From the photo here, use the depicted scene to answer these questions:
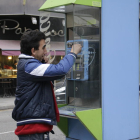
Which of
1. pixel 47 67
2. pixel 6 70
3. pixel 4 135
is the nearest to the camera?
pixel 47 67

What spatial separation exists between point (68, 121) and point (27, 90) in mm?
1951

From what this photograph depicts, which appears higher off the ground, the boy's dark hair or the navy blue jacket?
the boy's dark hair

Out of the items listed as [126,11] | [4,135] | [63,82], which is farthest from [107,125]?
[4,135]

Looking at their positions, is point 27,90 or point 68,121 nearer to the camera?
point 27,90

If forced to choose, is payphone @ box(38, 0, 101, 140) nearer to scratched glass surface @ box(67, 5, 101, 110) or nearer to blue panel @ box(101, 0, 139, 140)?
scratched glass surface @ box(67, 5, 101, 110)

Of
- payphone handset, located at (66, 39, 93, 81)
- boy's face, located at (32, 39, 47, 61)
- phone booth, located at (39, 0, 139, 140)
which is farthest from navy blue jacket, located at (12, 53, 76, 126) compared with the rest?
payphone handset, located at (66, 39, 93, 81)

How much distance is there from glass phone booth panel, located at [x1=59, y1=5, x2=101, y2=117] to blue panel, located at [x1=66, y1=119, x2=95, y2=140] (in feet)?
0.75

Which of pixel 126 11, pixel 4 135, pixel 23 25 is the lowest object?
pixel 4 135

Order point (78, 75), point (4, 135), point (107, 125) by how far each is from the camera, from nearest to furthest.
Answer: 1. point (107, 125)
2. point (78, 75)
3. point (4, 135)

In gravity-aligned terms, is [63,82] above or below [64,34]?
below

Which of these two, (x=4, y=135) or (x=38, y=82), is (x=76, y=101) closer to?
(x=38, y=82)

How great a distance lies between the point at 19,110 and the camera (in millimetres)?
2621

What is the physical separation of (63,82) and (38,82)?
2.06 m

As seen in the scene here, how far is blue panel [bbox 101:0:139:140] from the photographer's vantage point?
387 centimetres
